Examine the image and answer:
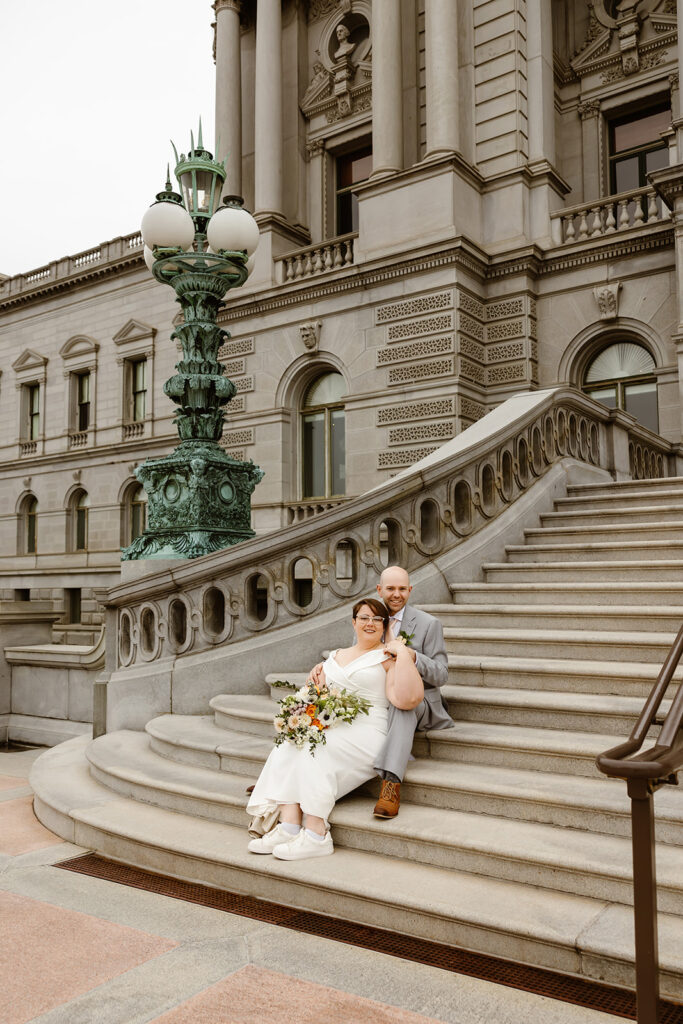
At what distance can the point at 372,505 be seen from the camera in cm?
676

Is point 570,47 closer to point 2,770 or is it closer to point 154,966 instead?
point 2,770

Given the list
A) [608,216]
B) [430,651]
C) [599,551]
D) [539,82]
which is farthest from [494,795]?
[539,82]

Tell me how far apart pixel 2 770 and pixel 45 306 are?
27.3m

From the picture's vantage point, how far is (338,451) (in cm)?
1880

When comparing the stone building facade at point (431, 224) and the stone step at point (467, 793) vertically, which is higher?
the stone building facade at point (431, 224)

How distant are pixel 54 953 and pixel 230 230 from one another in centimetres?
624

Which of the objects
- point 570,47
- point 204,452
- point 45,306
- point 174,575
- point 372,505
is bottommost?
point 174,575

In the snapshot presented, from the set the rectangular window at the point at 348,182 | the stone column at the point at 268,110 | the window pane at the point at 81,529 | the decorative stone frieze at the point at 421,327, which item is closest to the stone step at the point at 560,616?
the decorative stone frieze at the point at 421,327

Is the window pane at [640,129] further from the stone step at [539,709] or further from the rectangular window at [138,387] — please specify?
the stone step at [539,709]

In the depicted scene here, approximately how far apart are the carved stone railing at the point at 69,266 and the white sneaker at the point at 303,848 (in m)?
27.2

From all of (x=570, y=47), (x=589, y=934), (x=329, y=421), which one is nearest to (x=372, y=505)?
(x=589, y=934)

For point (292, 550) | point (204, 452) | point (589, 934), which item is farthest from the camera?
point (204, 452)

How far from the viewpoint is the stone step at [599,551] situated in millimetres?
6902

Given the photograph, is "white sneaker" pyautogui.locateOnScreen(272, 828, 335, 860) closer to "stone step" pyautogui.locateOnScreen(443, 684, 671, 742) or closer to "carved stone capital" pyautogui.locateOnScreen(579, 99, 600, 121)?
"stone step" pyautogui.locateOnScreen(443, 684, 671, 742)
